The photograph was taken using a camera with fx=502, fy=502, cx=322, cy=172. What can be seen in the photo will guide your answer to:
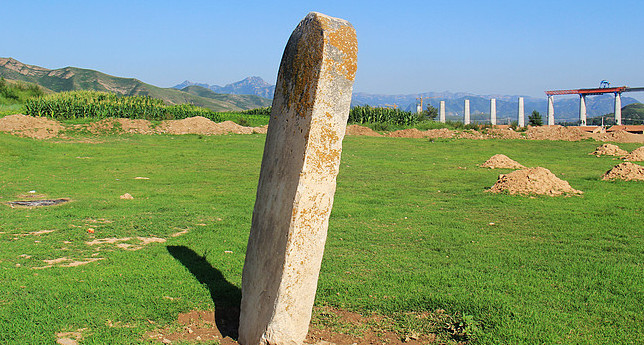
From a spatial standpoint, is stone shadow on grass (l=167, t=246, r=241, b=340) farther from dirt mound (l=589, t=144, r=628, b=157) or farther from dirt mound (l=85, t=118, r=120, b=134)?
dirt mound (l=85, t=118, r=120, b=134)

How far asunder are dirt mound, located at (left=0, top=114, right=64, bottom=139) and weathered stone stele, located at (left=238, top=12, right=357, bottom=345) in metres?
24.7

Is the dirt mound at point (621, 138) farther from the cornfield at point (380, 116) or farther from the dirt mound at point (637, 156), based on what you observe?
the cornfield at point (380, 116)

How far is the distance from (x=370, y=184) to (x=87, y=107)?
26037mm

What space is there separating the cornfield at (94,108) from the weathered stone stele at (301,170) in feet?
105

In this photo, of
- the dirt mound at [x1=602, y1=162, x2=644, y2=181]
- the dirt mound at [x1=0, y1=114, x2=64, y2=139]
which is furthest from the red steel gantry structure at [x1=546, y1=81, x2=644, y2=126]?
the dirt mound at [x1=0, y1=114, x2=64, y2=139]

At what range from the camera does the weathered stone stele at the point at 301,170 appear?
3.92 metres

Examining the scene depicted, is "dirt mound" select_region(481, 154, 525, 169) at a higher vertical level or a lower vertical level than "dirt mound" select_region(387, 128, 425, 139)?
lower

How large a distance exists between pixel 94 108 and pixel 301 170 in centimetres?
3350

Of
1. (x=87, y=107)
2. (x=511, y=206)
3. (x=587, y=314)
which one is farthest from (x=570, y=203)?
(x=87, y=107)

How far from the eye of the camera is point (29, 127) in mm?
25938

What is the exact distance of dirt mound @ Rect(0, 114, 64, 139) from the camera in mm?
25047

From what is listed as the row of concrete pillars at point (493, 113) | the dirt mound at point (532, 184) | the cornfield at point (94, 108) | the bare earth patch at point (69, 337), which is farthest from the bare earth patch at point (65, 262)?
the row of concrete pillars at point (493, 113)

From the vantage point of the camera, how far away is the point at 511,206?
10.6 metres

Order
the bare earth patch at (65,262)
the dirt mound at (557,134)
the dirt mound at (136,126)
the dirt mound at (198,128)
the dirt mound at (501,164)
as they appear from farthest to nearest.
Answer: the dirt mound at (557,134), the dirt mound at (198,128), the dirt mound at (136,126), the dirt mound at (501,164), the bare earth patch at (65,262)
